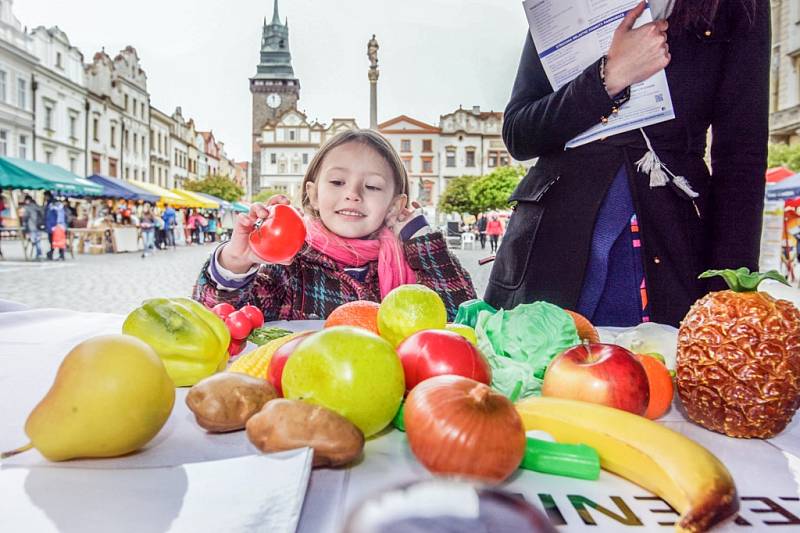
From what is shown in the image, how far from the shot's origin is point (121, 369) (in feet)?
2.20

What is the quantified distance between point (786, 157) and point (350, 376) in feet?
78.6

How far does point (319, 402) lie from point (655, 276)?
47.0 inches

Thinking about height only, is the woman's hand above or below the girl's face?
above

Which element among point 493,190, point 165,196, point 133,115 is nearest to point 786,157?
point 493,190

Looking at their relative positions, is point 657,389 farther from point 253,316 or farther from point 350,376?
point 253,316

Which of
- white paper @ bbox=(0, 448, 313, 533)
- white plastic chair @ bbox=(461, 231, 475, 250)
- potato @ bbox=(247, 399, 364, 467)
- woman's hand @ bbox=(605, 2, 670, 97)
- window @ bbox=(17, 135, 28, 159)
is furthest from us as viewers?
window @ bbox=(17, 135, 28, 159)

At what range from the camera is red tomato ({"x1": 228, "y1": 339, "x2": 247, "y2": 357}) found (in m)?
1.27

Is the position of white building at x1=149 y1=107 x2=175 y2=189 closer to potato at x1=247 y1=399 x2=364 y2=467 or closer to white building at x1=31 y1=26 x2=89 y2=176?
white building at x1=31 y1=26 x2=89 y2=176

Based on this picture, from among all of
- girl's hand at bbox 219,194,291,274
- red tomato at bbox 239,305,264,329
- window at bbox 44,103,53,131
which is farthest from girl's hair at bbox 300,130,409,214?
window at bbox 44,103,53,131

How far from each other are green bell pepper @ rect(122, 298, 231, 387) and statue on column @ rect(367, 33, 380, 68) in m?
14.0

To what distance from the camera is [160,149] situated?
42.9m

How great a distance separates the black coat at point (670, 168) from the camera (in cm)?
147

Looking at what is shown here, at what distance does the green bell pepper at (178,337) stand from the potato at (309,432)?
0.35 m

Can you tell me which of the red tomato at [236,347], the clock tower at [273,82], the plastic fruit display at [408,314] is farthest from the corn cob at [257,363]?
the clock tower at [273,82]
